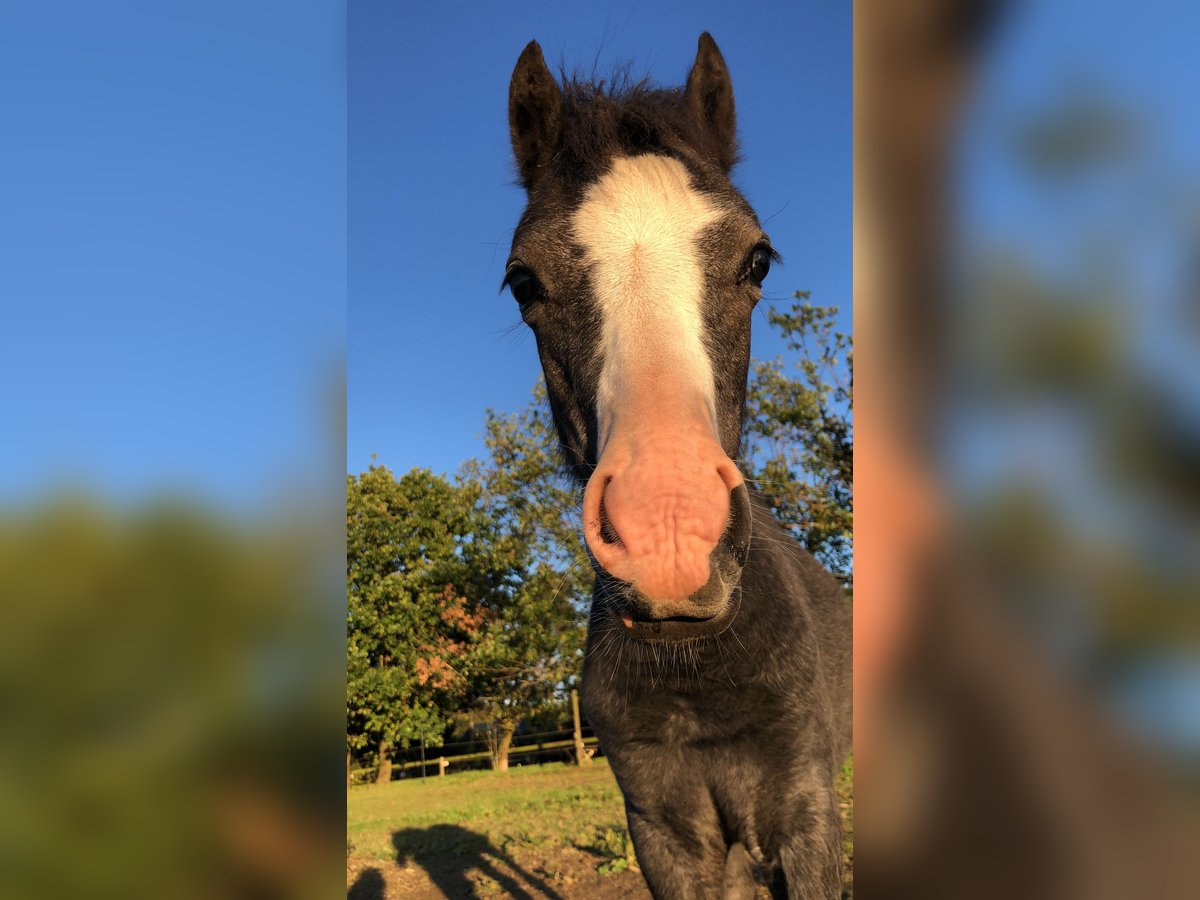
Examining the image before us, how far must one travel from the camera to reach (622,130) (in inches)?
79.0

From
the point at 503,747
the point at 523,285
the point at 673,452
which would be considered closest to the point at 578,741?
the point at 503,747

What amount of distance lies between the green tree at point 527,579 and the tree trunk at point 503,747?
5 centimetres

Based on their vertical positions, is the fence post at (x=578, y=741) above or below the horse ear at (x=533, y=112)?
below

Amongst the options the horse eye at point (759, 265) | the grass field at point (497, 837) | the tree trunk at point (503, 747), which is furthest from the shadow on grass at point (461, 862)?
the horse eye at point (759, 265)

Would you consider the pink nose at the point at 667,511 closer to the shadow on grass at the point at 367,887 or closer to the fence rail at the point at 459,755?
the shadow on grass at the point at 367,887

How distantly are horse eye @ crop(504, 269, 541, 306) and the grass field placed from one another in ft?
9.14

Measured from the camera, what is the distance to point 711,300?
169 centimetres

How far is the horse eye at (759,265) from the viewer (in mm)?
1865

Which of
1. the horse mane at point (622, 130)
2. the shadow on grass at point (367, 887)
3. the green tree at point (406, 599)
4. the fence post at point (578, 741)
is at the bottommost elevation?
the shadow on grass at point (367, 887)

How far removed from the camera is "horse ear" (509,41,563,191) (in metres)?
2.21

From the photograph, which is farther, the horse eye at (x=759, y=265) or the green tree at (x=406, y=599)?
A: the green tree at (x=406, y=599)
